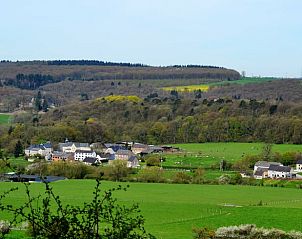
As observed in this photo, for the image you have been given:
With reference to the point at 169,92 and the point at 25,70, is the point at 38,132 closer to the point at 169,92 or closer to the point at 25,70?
the point at 169,92

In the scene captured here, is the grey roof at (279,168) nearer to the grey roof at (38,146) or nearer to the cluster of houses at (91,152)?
the cluster of houses at (91,152)

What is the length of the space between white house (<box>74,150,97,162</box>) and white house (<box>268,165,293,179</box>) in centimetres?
1940

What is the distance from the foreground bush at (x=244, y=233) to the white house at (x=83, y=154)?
40.0 meters

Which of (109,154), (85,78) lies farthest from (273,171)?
(85,78)

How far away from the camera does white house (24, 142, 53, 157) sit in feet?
196

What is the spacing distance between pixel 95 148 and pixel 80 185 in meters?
25.3

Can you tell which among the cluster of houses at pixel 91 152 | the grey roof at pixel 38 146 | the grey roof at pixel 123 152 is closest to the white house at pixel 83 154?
the cluster of houses at pixel 91 152

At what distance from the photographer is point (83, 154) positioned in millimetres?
62188

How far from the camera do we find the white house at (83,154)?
200ft

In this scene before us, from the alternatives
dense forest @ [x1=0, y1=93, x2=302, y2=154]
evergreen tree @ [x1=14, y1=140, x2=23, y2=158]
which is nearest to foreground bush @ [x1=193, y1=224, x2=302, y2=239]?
evergreen tree @ [x1=14, y1=140, x2=23, y2=158]

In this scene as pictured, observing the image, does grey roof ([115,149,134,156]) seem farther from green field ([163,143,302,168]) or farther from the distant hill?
the distant hill

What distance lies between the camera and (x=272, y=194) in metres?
37.9

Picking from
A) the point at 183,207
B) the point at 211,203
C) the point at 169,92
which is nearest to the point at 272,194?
the point at 211,203

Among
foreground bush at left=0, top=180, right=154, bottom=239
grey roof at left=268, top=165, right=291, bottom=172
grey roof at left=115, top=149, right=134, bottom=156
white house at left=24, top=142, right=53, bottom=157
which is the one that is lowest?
white house at left=24, top=142, right=53, bottom=157
